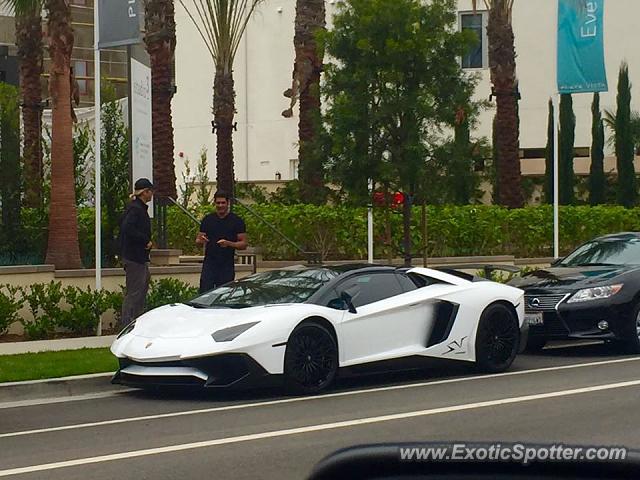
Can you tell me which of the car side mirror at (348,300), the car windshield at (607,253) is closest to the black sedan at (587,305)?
the car windshield at (607,253)

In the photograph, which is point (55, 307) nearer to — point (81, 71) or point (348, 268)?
point (348, 268)

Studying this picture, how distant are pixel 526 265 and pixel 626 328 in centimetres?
1108

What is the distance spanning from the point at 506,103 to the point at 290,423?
1975 cm

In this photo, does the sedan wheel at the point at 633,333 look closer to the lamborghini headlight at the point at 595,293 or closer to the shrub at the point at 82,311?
the lamborghini headlight at the point at 595,293

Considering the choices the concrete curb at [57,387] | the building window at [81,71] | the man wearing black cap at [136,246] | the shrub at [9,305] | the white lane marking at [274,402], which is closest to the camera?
the white lane marking at [274,402]

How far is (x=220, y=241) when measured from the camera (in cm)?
1549

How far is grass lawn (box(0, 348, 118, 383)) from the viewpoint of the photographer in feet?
41.4

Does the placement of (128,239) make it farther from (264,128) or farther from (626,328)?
(264,128)

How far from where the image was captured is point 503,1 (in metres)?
28.5

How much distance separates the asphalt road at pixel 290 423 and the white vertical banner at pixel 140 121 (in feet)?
22.1

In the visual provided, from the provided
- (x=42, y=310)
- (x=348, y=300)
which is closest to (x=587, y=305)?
(x=348, y=300)

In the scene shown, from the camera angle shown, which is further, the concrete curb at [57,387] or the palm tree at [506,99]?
the palm tree at [506,99]

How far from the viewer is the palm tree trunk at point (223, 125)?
100 ft

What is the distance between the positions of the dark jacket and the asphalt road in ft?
11.5
